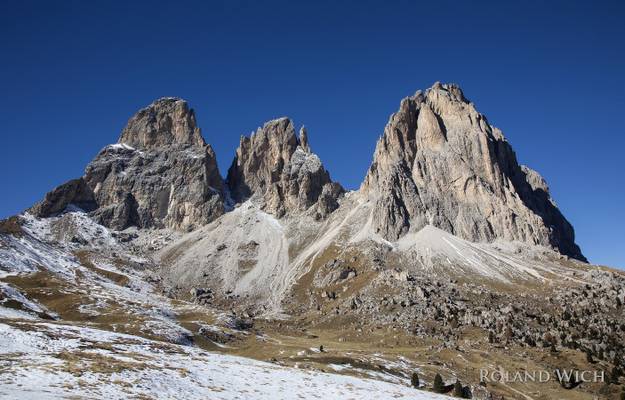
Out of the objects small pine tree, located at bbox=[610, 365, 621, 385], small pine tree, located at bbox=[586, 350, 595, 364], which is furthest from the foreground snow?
→ small pine tree, located at bbox=[586, 350, 595, 364]

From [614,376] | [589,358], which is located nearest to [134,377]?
[614,376]

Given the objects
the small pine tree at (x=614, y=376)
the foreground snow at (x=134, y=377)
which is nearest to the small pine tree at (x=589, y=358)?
the small pine tree at (x=614, y=376)

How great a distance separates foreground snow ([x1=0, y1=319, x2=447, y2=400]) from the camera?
28.0m

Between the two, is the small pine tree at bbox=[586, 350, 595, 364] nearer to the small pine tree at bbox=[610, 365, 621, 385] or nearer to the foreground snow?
the small pine tree at bbox=[610, 365, 621, 385]

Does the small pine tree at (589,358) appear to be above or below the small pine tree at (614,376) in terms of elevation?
above

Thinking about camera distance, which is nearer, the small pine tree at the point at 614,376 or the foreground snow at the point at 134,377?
the foreground snow at the point at 134,377

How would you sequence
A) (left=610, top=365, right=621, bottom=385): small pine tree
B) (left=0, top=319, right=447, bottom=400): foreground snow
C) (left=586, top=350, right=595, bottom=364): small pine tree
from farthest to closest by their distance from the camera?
1. (left=586, top=350, right=595, bottom=364): small pine tree
2. (left=610, top=365, right=621, bottom=385): small pine tree
3. (left=0, top=319, right=447, bottom=400): foreground snow

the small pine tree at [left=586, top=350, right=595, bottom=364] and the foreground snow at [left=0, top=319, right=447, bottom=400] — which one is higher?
the small pine tree at [left=586, top=350, right=595, bottom=364]

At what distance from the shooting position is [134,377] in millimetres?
31562

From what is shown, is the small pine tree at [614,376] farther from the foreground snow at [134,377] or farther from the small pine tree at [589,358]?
the foreground snow at [134,377]

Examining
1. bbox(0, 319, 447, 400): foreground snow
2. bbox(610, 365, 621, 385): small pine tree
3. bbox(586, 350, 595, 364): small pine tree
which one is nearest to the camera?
bbox(0, 319, 447, 400): foreground snow

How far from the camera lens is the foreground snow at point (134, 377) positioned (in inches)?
1102

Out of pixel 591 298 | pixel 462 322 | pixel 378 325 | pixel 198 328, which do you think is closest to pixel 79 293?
pixel 198 328

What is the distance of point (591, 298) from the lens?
170 metres
